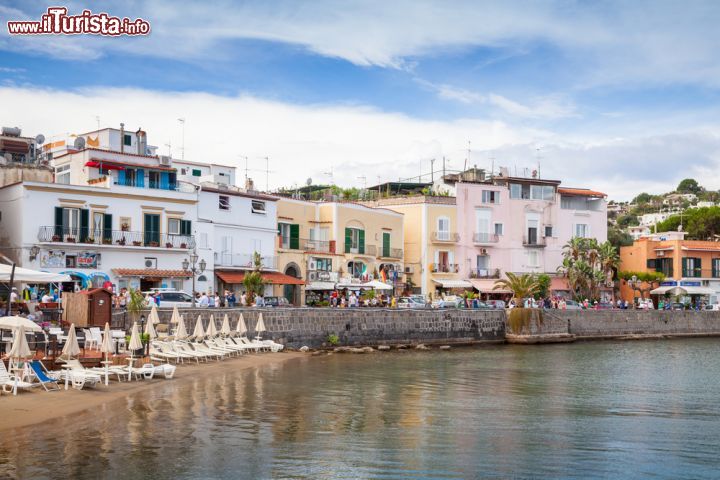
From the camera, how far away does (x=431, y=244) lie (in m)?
70.4

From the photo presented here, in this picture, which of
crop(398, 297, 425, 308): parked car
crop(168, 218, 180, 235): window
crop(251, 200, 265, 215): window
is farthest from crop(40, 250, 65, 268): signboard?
crop(398, 297, 425, 308): parked car

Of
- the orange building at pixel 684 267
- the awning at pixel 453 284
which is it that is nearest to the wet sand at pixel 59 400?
the awning at pixel 453 284

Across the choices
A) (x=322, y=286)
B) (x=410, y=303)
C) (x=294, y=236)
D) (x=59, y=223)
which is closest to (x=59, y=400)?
(x=59, y=223)

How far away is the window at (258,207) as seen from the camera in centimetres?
5609

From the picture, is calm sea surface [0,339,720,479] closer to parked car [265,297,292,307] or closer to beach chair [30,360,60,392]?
beach chair [30,360,60,392]

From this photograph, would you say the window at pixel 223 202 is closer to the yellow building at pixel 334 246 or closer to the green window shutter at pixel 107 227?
the yellow building at pixel 334 246

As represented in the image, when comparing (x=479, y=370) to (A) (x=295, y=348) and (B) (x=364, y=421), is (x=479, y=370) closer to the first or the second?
(A) (x=295, y=348)

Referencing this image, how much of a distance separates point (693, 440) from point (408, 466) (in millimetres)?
8373

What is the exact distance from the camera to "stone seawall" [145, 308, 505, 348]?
42875mm

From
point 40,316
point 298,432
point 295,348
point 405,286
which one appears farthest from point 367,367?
point 405,286

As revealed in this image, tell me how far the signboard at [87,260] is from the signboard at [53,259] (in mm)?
907

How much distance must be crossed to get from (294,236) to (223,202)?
7785 mm

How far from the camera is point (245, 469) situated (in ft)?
53.6

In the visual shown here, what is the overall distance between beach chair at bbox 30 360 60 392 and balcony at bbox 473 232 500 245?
52627 millimetres
